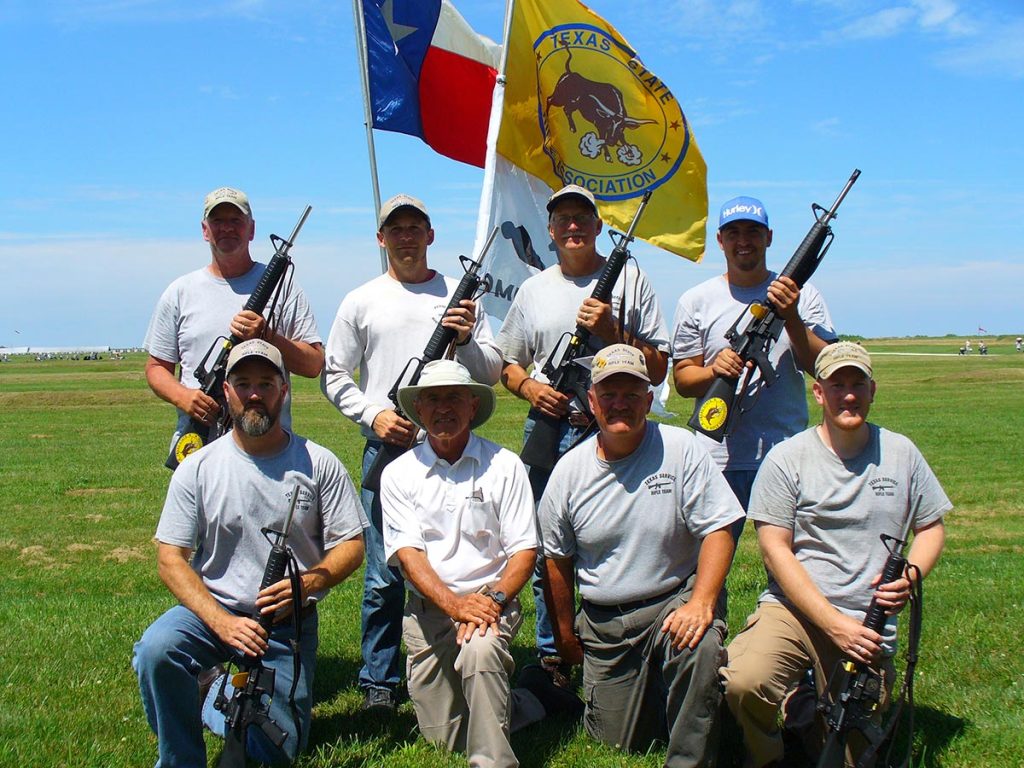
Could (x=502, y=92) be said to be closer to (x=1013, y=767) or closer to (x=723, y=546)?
(x=723, y=546)

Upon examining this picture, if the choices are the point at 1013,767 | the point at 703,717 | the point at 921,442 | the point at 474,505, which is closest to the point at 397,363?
the point at 474,505

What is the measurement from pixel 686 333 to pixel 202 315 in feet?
9.81

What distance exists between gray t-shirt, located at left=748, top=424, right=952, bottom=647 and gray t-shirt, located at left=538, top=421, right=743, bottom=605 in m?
0.29

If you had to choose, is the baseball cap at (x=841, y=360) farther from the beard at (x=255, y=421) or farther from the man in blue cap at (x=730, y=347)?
the beard at (x=255, y=421)

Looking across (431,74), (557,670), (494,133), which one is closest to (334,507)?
(557,670)

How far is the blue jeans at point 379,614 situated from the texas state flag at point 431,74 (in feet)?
13.8

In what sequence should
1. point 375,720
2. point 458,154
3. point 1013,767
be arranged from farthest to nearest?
point 458,154
point 375,720
point 1013,767

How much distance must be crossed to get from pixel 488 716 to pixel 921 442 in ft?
67.6

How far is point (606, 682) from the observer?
5.34m

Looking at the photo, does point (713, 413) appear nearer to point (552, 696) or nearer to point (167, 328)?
point (552, 696)

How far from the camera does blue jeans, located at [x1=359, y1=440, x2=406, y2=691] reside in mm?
5992

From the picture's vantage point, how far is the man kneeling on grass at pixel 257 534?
16.4 ft

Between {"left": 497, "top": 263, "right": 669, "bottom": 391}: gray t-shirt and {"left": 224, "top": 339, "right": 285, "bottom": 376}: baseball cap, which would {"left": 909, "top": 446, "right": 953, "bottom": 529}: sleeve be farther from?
{"left": 224, "top": 339, "right": 285, "bottom": 376}: baseball cap

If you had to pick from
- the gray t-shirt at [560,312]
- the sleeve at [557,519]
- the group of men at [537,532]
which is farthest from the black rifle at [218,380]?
the sleeve at [557,519]
